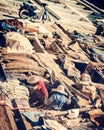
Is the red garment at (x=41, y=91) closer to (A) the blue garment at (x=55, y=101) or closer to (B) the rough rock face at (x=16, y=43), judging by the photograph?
(A) the blue garment at (x=55, y=101)

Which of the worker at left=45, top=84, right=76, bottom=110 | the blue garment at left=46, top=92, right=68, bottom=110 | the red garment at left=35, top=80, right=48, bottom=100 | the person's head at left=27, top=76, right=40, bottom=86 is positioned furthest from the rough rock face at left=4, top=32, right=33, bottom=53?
the blue garment at left=46, top=92, right=68, bottom=110

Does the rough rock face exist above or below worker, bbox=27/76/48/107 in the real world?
above

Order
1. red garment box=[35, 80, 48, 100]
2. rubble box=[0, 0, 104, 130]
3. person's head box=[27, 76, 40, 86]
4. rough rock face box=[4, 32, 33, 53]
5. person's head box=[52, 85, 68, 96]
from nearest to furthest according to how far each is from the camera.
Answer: rubble box=[0, 0, 104, 130] < red garment box=[35, 80, 48, 100] < person's head box=[52, 85, 68, 96] < person's head box=[27, 76, 40, 86] < rough rock face box=[4, 32, 33, 53]

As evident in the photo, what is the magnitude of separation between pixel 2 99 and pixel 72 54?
6769 millimetres

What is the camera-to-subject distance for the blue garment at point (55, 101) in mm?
11934

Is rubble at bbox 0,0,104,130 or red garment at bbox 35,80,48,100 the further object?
red garment at bbox 35,80,48,100

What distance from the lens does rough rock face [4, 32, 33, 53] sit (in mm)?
15762

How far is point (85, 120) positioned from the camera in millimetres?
11938

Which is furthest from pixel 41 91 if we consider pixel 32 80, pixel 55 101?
pixel 32 80

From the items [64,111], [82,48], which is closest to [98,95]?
[64,111]

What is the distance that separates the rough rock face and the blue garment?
452 cm

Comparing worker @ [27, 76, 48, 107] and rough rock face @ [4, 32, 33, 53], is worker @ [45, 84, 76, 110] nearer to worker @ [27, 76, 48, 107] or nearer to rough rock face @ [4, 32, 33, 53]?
worker @ [27, 76, 48, 107]

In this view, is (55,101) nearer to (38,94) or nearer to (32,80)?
(38,94)

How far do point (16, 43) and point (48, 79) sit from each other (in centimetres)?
297
